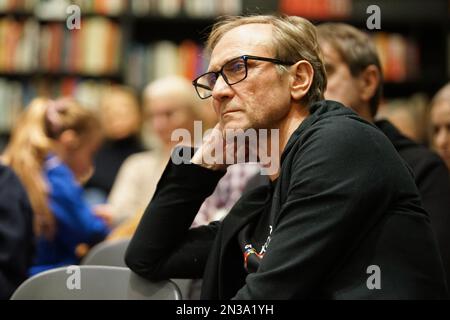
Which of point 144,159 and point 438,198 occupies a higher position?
point 438,198

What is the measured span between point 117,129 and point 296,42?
9.19 feet

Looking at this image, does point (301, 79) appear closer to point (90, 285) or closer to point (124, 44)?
point (90, 285)

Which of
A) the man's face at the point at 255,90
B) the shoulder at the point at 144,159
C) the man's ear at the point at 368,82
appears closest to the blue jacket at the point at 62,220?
the shoulder at the point at 144,159

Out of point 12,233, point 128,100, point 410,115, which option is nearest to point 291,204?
point 12,233

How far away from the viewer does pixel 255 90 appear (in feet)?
4.64

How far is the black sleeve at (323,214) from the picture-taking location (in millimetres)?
1138

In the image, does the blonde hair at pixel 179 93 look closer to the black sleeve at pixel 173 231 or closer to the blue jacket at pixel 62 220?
the blue jacket at pixel 62 220

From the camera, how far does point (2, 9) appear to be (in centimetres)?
421

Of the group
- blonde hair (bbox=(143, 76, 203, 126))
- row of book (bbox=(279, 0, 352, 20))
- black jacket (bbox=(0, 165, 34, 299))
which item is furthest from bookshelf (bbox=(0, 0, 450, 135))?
black jacket (bbox=(0, 165, 34, 299))

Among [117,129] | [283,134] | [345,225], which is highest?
[283,134]

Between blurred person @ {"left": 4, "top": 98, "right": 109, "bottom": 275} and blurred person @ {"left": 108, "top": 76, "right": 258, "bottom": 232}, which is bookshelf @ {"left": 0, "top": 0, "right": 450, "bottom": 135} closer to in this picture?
blurred person @ {"left": 108, "top": 76, "right": 258, "bottom": 232}

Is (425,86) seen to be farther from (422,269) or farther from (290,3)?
(422,269)
